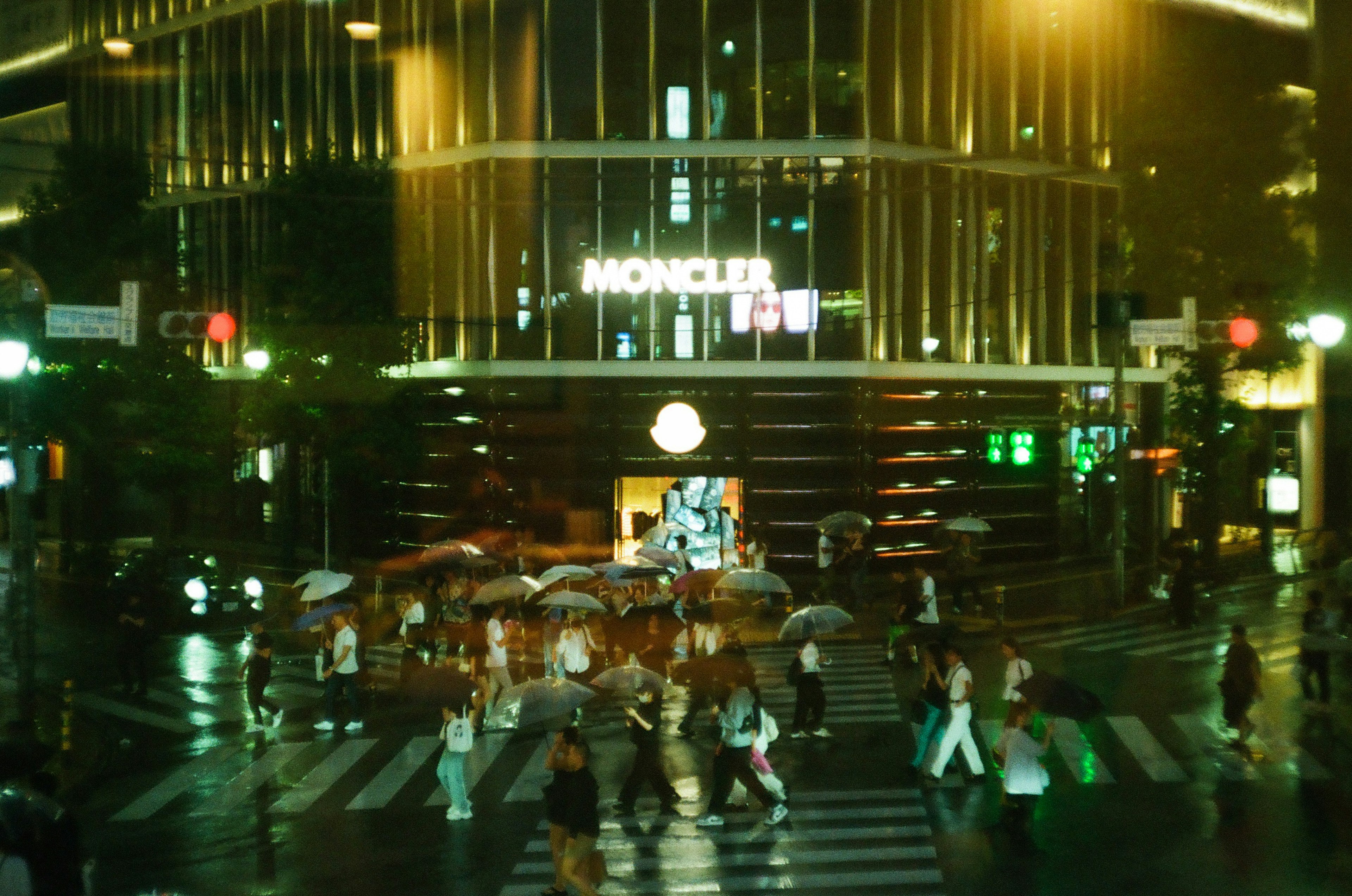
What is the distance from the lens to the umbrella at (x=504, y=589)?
21500 millimetres

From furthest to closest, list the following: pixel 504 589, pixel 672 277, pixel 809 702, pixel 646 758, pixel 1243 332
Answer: pixel 672 277
pixel 504 589
pixel 1243 332
pixel 809 702
pixel 646 758

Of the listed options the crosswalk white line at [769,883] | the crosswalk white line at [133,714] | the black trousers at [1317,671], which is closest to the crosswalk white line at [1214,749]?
the black trousers at [1317,671]

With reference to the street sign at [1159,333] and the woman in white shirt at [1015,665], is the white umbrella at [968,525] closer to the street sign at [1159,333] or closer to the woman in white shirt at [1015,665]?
the street sign at [1159,333]

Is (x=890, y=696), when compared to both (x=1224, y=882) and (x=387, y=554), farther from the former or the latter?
(x=387, y=554)

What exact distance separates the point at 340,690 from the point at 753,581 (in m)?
6.54

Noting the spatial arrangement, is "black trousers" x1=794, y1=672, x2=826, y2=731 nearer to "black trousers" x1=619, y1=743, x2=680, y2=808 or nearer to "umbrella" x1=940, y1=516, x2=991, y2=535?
"black trousers" x1=619, y1=743, x2=680, y2=808

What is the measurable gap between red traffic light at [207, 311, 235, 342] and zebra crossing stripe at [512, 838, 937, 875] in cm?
1019

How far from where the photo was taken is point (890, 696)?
2072 centimetres

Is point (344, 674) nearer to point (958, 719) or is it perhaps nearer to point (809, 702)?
point (809, 702)

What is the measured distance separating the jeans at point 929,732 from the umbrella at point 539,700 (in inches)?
158

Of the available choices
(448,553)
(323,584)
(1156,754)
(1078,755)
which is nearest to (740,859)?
(1078,755)

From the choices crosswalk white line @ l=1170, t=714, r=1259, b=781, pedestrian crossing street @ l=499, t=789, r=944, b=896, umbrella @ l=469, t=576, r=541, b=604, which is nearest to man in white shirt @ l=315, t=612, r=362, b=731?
umbrella @ l=469, t=576, r=541, b=604

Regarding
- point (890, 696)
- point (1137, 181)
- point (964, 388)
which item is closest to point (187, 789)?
point (890, 696)

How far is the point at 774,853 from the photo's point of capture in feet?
42.3
